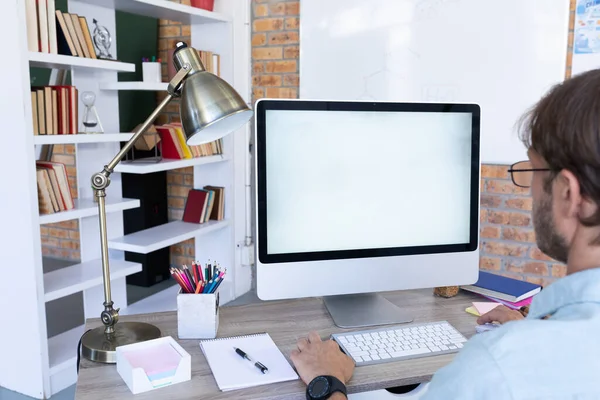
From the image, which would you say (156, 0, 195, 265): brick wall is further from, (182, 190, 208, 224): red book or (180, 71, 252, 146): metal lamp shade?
(180, 71, 252, 146): metal lamp shade

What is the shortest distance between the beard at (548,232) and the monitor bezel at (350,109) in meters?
0.56

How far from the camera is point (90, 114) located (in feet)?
8.53

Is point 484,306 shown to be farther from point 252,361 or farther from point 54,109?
point 54,109

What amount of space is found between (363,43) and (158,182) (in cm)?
175

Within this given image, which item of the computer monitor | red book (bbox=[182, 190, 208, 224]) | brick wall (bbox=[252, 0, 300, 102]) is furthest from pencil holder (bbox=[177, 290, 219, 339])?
brick wall (bbox=[252, 0, 300, 102])

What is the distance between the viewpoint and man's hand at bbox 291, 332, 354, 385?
1040mm

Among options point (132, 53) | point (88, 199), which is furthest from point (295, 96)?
point (88, 199)

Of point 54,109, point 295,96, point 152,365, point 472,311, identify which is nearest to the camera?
point 152,365

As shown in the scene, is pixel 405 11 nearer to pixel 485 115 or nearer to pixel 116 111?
pixel 485 115

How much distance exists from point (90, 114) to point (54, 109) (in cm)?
27

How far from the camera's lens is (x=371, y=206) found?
1356 millimetres

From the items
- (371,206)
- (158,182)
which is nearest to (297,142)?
(371,206)

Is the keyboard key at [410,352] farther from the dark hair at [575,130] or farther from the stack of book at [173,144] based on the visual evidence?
the stack of book at [173,144]

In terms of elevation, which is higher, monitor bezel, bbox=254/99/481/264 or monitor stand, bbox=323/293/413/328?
monitor bezel, bbox=254/99/481/264
